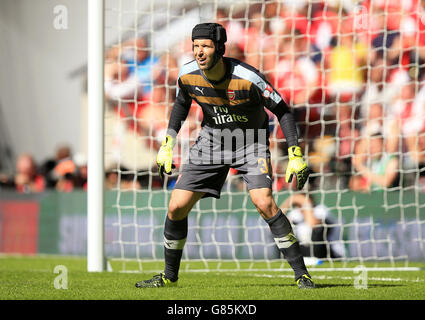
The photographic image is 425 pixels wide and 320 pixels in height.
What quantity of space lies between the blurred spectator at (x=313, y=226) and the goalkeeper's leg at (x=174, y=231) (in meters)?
3.25

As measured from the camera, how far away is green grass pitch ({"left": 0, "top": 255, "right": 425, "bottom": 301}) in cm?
485

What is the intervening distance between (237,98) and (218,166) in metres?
0.49

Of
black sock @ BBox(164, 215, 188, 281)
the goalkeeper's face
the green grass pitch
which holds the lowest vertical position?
the green grass pitch

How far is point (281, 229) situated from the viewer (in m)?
5.20

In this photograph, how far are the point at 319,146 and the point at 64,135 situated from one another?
224 inches

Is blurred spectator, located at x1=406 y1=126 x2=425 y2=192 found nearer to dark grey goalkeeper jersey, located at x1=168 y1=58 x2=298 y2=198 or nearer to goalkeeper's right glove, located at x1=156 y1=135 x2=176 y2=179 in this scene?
dark grey goalkeeper jersey, located at x1=168 y1=58 x2=298 y2=198

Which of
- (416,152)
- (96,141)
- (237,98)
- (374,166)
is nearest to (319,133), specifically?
(374,166)

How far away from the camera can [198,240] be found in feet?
29.5

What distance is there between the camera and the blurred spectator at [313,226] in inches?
338

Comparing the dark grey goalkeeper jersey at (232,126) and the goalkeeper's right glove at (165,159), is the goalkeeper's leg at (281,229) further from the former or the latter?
the goalkeeper's right glove at (165,159)

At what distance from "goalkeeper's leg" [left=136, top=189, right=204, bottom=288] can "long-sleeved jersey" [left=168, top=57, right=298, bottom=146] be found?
1.77 feet

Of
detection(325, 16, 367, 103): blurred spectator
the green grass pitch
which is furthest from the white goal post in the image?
detection(325, 16, 367, 103): blurred spectator
